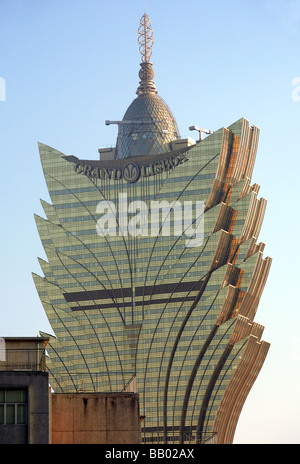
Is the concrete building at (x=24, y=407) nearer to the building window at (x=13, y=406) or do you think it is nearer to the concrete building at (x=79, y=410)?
the building window at (x=13, y=406)

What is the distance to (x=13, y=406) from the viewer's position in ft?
204

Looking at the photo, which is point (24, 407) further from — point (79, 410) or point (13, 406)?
point (79, 410)

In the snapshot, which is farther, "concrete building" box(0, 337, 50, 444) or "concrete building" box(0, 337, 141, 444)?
"concrete building" box(0, 337, 141, 444)

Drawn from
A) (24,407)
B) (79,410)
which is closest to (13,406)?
(24,407)

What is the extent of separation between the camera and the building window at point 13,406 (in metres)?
61.8

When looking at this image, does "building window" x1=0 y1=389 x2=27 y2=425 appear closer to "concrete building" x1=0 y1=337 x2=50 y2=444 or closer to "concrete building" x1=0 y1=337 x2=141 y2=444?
"concrete building" x1=0 y1=337 x2=50 y2=444

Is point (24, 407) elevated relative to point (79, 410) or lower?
lower

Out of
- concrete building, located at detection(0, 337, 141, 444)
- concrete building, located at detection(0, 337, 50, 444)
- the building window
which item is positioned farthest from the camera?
concrete building, located at detection(0, 337, 141, 444)

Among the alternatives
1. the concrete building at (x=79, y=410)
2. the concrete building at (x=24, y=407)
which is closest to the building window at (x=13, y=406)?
the concrete building at (x=24, y=407)

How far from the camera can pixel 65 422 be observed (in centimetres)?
6800

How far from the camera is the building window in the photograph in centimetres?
6181

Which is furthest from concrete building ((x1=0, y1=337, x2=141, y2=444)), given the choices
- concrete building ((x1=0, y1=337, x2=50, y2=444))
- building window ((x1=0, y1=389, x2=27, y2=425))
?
building window ((x1=0, y1=389, x2=27, y2=425))

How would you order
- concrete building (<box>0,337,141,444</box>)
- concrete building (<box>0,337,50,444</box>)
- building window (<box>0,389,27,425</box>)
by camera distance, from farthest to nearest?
concrete building (<box>0,337,141,444</box>) → building window (<box>0,389,27,425</box>) → concrete building (<box>0,337,50,444</box>)
